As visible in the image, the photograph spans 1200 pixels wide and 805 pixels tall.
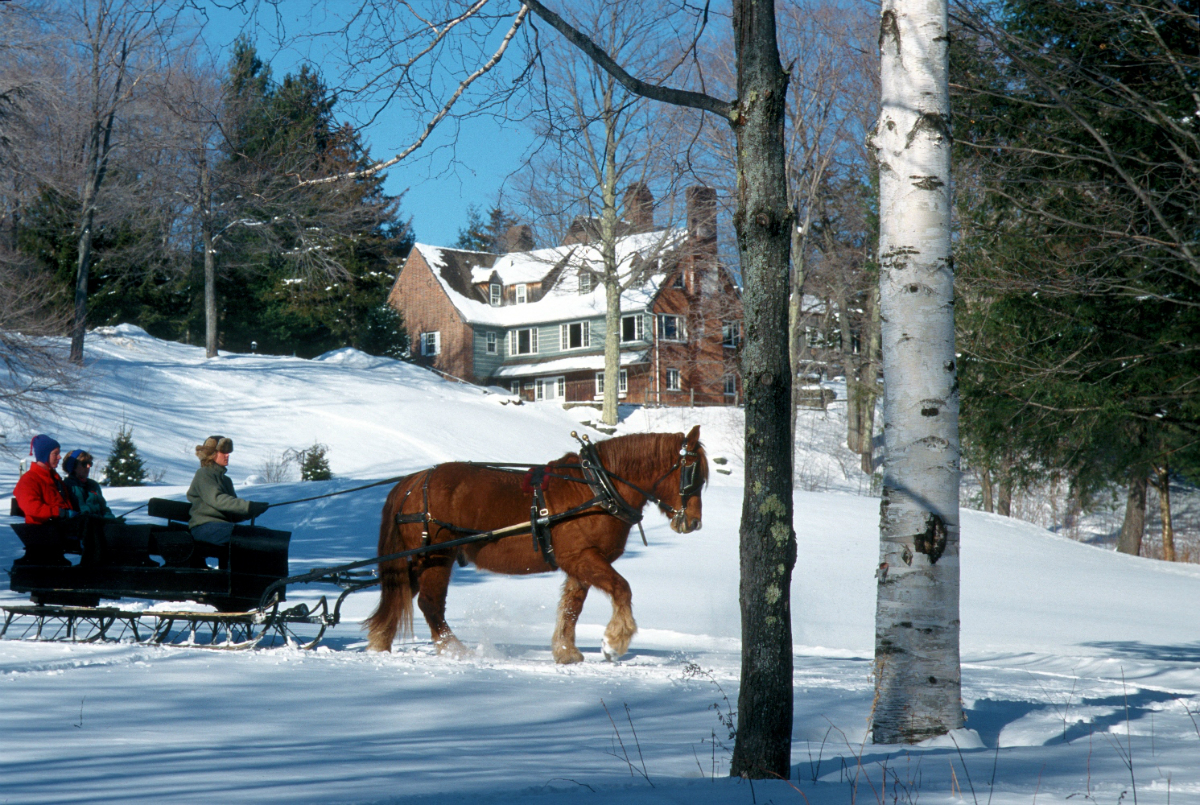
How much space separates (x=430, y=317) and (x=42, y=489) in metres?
46.0

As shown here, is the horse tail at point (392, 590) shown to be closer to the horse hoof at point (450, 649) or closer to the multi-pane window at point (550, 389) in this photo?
the horse hoof at point (450, 649)

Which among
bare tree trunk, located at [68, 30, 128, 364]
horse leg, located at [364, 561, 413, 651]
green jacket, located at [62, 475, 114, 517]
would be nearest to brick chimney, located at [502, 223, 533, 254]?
bare tree trunk, located at [68, 30, 128, 364]

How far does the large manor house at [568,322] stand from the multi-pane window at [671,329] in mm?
79

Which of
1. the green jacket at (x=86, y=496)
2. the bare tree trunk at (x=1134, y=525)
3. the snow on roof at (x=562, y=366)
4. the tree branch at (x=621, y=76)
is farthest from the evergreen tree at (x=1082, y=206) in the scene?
the snow on roof at (x=562, y=366)

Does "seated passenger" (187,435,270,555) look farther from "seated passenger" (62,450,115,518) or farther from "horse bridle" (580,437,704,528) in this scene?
"horse bridle" (580,437,704,528)

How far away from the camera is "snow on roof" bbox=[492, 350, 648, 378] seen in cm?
4868

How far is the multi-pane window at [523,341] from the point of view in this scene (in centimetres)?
5294

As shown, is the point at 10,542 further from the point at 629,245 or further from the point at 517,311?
the point at 517,311

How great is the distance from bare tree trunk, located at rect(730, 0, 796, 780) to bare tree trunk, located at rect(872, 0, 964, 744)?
3.29 ft

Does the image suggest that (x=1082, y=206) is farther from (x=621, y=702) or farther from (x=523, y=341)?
(x=523, y=341)

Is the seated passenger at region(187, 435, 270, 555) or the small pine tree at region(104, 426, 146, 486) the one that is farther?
the small pine tree at region(104, 426, 146, 486)

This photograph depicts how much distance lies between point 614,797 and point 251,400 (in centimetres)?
2935

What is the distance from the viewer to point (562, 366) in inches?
1989

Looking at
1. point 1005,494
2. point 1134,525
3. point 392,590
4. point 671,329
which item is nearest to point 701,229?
point 1005,494
